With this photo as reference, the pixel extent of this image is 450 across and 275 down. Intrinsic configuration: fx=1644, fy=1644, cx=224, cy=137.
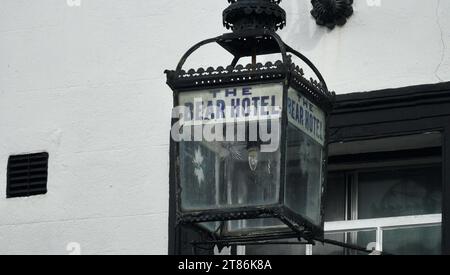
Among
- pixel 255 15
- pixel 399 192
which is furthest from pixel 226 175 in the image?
pixel 399 192

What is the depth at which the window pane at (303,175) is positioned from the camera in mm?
8438

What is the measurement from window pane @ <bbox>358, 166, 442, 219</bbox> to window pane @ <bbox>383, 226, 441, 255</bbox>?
0.46ft

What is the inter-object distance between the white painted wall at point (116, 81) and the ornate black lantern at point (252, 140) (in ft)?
5.00

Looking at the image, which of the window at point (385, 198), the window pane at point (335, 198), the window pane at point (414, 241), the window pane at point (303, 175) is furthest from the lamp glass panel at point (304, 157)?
the window pane at point (335, 198)

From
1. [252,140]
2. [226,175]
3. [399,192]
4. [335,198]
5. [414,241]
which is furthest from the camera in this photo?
[335,198]

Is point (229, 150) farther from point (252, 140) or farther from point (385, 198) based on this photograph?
point (385, 198)

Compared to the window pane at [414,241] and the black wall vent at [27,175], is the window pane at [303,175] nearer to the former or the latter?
the window pane at [414,241]

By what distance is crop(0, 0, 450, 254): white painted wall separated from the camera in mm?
10227

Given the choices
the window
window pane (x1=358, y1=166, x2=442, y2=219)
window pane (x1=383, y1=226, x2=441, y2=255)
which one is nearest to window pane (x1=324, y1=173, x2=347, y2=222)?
the window

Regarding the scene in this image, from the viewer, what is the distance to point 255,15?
8.70 m

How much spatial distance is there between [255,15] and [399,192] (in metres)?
2.08

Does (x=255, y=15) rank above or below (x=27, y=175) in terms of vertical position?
above

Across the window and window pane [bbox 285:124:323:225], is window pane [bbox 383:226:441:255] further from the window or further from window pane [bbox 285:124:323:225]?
window pane [bbox 285:124:323:225]

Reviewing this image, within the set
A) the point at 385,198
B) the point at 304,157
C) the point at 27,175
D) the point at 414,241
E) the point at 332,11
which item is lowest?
the point at 414,241
